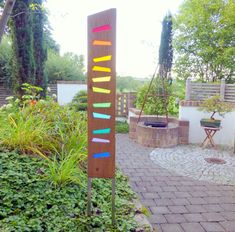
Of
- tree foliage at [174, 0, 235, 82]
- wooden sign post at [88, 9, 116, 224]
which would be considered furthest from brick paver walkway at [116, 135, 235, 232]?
tree foliage at [174, 0, 235, 82]

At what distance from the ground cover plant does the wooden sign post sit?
6.9 inches

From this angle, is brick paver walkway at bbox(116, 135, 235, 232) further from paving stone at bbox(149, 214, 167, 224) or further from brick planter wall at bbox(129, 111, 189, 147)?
brick planter wall at bbox(129, 111, 189, 147)

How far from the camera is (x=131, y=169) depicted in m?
3.60

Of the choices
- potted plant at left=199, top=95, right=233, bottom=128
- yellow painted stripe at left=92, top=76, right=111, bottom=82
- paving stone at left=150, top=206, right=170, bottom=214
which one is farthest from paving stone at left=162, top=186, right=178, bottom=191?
potted plant at left=199, top=95, right=233, bottom=128

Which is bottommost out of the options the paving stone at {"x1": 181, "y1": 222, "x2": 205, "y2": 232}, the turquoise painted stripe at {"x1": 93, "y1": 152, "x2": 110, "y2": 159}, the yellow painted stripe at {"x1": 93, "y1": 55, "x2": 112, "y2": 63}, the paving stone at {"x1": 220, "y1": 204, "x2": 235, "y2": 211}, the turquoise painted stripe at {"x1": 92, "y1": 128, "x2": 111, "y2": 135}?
the paving stone at {"x1": 220, "y1": 204, "x2": 235, "y2": 211}

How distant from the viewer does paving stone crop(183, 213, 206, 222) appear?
2158 mm

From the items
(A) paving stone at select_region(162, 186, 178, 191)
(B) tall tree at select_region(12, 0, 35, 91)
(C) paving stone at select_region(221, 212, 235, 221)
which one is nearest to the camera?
(C) paving stone at select_region(221, 212, 235, 221)

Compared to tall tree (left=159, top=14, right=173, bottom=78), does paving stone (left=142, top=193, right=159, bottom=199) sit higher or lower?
lower

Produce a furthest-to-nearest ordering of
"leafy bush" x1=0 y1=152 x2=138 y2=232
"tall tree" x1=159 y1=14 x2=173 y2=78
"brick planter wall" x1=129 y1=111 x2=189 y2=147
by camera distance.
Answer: "tall tree" x1=159 y1=14 x2=173 y2=78, "brick planter wall" x1=129 y1=111 x2=189 y2=147, "leafy bush" x1=0 y1=152 x2=138 y2=232

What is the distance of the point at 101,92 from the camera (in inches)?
68.9

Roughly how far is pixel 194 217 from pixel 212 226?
7.4 inches

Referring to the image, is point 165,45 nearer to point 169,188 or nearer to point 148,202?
point 169,188

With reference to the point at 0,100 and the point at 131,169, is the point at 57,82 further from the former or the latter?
the point at 131,169

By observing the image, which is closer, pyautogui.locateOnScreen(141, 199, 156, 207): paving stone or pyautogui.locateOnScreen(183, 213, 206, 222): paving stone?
pyautogui.locateOnScreen(183, 213, 206, 222): paving stone
